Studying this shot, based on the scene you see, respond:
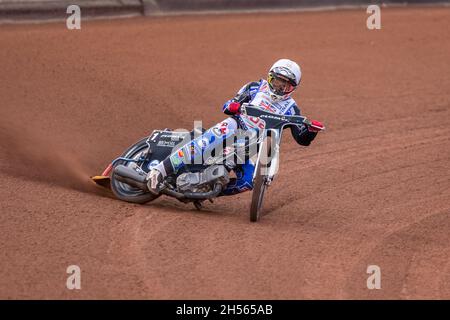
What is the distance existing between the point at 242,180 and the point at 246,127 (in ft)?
2.06

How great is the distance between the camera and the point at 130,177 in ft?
36.3

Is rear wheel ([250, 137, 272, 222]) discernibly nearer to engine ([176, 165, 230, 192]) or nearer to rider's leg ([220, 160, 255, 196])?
rider's leg ([220, 160, 255, 196])

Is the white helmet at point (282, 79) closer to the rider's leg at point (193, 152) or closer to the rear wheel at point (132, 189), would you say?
the rider's leg at point (193, 152)

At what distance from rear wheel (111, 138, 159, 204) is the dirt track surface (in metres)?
0.21

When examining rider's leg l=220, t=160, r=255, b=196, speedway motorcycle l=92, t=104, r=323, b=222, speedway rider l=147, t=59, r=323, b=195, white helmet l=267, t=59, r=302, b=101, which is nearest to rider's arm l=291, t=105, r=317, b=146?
speedway rider l=147, t=59, r=323, b=195

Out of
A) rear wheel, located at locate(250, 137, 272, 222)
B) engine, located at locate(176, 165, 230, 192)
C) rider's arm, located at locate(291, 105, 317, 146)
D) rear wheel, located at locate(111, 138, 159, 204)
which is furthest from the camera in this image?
rear wheel, located at locate(111, 138, 159, 204)

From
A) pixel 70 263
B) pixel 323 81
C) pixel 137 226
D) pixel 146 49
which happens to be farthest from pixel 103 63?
pixel 70 263

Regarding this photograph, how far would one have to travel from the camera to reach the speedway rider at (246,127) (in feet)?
35.7

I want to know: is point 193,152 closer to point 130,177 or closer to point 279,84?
point 130,177

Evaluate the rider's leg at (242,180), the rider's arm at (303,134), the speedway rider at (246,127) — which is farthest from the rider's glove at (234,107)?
the rider's arm at (303,134)

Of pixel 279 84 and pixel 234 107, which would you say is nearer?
pixel 234 107

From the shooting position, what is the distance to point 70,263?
8.76 m

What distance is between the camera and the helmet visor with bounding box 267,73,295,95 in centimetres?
1096

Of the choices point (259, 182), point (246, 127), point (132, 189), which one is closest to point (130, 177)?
point (132, 189)
